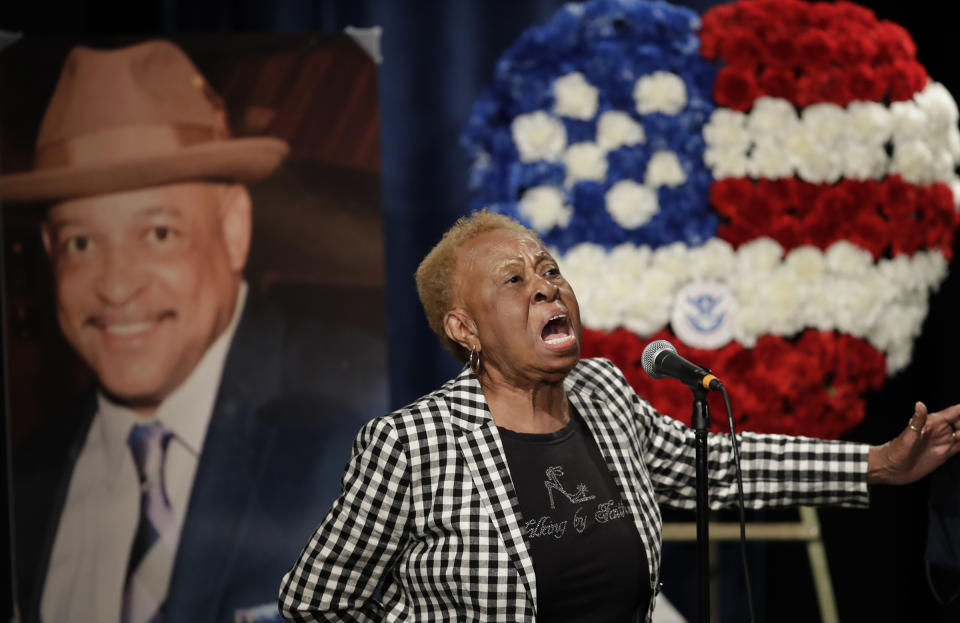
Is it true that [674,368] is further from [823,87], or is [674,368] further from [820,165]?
[823,87]

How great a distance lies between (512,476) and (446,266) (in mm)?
453

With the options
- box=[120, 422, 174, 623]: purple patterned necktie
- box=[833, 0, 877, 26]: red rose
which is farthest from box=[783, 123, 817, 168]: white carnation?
box=[120, 422, 174, 623]: purple patterned necktie

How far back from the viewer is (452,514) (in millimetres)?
1956

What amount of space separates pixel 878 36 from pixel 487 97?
3.42 feet

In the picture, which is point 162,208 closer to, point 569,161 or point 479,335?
point 569,161

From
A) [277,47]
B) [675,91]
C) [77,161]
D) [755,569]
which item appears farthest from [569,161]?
[755,569]

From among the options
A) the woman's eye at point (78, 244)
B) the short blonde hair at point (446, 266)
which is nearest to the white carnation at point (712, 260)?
the short blonde hair at point (446, 266)

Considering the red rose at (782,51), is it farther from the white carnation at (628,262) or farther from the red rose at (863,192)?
the white carnation at (628,262)

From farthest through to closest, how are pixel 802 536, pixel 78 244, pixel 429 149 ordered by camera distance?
pixel 429 149 < pixel 78 244 < pixel 802 536

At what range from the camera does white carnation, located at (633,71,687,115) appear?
277cm

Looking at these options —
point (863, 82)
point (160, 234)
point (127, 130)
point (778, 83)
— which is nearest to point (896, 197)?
point (863, 82)

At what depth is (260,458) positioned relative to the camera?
3275mm

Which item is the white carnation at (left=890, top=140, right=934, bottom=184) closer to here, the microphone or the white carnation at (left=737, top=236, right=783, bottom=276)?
the white carnation at (left=737, top=236, right=783, bottom=276)

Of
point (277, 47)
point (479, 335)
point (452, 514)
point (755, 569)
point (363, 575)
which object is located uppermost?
point (277, 47)
